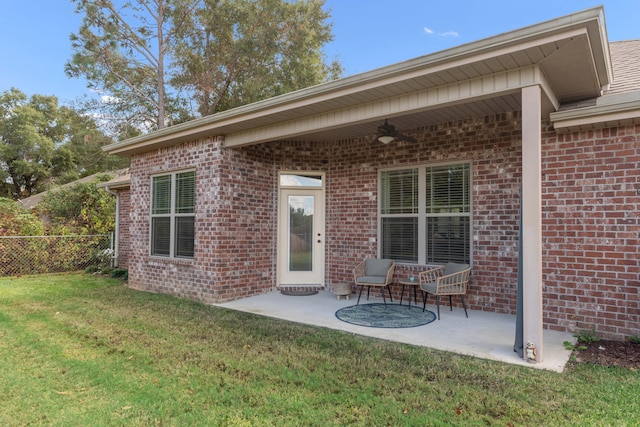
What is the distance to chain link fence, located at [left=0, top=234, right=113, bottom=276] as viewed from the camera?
30.5 ft

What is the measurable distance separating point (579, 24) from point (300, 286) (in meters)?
5.57

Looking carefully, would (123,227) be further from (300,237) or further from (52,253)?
(300,237)

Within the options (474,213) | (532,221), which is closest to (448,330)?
(532,221)

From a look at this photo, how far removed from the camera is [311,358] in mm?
3631

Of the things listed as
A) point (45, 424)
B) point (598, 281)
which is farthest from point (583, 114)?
point (45, 424)

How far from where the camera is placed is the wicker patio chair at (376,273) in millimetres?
5785

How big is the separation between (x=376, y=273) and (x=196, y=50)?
11087mm

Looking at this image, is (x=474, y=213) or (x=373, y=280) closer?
(x=474, y=213)

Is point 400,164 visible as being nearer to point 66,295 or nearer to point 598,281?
point 598,281

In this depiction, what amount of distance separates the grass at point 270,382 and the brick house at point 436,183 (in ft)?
2.75

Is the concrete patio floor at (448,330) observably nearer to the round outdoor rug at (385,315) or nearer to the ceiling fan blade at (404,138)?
the round outdoor rug at (385,315)

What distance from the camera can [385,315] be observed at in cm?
527

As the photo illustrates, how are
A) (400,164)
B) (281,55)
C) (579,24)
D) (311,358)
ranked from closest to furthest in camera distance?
(579,24) < (311,358) < (400,164) < (281,55)

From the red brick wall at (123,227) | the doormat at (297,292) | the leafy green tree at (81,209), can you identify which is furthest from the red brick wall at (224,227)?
the leafy green tree at (81,209)
